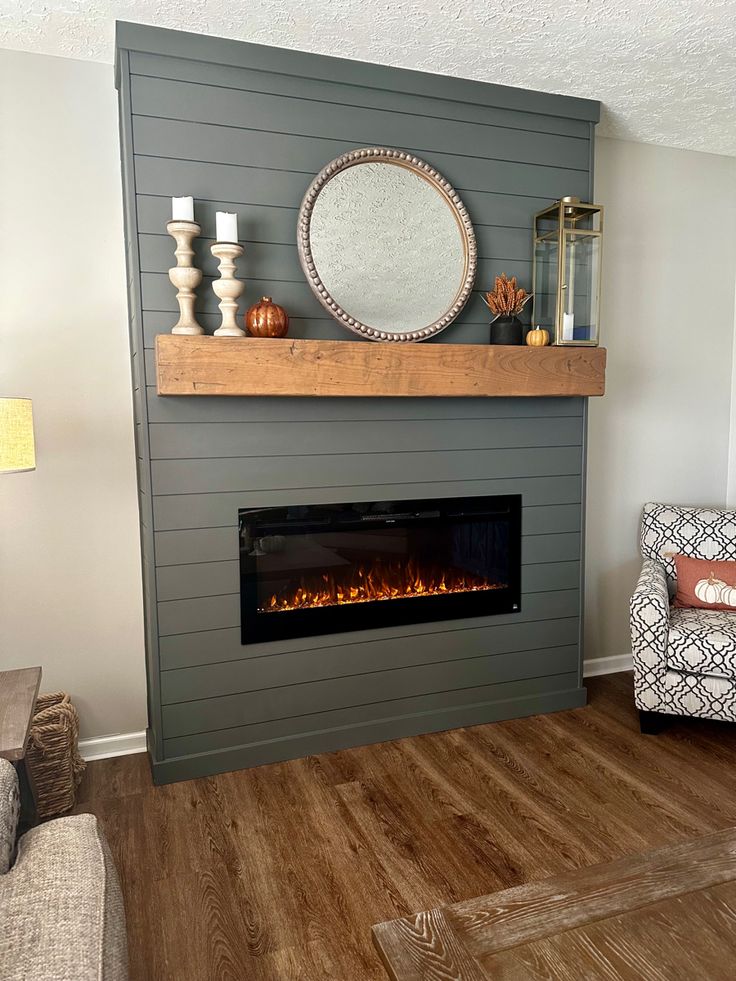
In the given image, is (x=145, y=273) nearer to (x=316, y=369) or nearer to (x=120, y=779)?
(x=316, y=369)

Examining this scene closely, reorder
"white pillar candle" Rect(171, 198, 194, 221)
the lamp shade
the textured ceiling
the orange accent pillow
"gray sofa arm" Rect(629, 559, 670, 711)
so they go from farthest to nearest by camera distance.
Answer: the orange accent pillow → "gray sofa arm" Rect(629, 559, 670, 711) → "white pillar candle" Rect(171, 198, 194, 221) → the textured ceiling → the lamp shade

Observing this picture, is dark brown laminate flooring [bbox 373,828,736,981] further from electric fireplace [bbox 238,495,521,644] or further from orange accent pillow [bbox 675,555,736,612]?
orange accent pillow [bbox 675,555,736,612]

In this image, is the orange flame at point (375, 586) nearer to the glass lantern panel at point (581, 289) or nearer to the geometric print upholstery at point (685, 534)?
the geometric print upholstery at point (685, 534)

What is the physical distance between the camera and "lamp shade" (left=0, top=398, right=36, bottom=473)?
80.7 inches

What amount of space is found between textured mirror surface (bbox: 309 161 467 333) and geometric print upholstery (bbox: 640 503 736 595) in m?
1.51

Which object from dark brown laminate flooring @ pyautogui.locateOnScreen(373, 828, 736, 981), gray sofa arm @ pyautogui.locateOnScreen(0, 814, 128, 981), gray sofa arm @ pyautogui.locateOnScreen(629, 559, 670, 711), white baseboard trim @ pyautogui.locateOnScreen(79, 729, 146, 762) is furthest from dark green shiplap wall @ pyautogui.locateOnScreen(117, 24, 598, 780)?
dark brown laminate flooring @ pyautogui.locateOnScreen(373, 828, 736, 981)

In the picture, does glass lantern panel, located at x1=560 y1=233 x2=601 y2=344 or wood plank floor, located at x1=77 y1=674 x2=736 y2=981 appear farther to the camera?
glass lantern panel, located at x1=560 y1=233 x2=601 y2=344

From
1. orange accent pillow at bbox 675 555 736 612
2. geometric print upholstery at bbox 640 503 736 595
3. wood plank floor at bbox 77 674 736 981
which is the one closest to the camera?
wood plank floor at bbox 77 674 736 981

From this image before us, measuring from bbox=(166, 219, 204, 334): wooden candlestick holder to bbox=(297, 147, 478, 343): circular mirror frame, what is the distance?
409 mm

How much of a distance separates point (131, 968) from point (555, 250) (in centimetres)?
280

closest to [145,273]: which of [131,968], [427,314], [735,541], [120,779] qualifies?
[427,314]

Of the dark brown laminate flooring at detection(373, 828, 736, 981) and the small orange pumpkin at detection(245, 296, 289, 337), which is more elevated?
the small orange pumpkin at detection(245, 296, 289, 337)

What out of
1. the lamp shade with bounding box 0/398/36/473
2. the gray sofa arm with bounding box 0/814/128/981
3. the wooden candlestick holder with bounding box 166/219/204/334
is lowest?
the gray sofa arm with bounding box 0/814/128/981

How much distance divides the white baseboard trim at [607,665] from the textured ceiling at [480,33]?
8.63 feet
